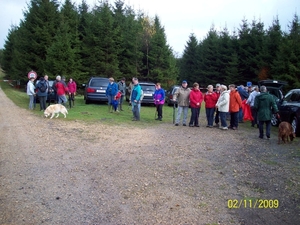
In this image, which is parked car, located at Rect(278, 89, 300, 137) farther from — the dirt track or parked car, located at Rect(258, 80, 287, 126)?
the dirt track

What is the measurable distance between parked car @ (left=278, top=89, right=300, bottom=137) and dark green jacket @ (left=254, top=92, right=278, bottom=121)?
1.21 m

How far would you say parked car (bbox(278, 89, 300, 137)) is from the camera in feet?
35.7

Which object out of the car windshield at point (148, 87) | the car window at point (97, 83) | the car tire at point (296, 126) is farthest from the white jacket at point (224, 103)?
the car window at point (97, 83)

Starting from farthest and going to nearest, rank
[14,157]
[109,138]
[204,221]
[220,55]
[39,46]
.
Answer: [220,55], [39,46], [109,138], [14,157], [204,221]

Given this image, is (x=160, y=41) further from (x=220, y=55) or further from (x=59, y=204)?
(x=59, y=204)

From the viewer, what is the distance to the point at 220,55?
1564 inches

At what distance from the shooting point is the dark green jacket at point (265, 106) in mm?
10148

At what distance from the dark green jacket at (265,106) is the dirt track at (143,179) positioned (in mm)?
873

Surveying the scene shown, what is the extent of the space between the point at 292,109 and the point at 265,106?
1.76 meters

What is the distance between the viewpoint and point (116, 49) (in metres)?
33.5

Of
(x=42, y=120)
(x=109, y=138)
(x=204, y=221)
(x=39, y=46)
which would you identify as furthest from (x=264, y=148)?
(x=39, y=46)

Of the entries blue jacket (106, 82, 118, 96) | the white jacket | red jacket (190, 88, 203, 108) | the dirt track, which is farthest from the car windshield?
the dirt track

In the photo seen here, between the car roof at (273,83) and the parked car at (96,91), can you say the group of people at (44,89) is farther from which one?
the car roof at (273,83)

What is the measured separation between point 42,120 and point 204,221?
10.3 m
